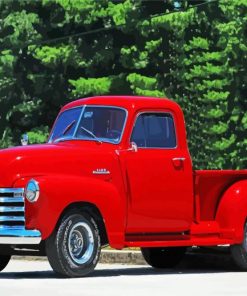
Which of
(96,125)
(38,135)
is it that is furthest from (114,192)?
(38,135)

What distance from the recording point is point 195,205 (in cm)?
1413

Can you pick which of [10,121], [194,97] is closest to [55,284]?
[194,97]

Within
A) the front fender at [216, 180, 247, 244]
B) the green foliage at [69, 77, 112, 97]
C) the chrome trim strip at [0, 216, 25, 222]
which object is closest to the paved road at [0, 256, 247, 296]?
the front fender at [216, 180, 247, 244]

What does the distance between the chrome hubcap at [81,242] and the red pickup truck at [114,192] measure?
0.04 feet

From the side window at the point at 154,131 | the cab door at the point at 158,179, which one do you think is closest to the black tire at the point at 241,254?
the cab door at the point at 158,179

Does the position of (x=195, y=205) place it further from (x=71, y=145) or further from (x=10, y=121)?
(x=10, y=121)

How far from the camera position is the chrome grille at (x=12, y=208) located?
12.3 meters

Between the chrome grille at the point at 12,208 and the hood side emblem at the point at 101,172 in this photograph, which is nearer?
the chrome grille at the point at 12,208

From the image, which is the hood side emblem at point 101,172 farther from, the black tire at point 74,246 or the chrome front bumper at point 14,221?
the chrome front bumper at point 14,221

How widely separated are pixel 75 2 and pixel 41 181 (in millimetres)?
33133

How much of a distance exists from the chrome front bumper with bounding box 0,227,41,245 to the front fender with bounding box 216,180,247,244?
3.22 metres

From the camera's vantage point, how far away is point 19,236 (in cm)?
1224

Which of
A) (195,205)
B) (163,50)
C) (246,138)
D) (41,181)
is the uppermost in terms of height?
(41,181)

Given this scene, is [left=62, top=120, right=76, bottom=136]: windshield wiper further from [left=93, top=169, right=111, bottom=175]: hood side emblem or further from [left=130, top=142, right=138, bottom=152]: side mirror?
[left=93, top=169, right=111, bottom=175]: hood side emblem
